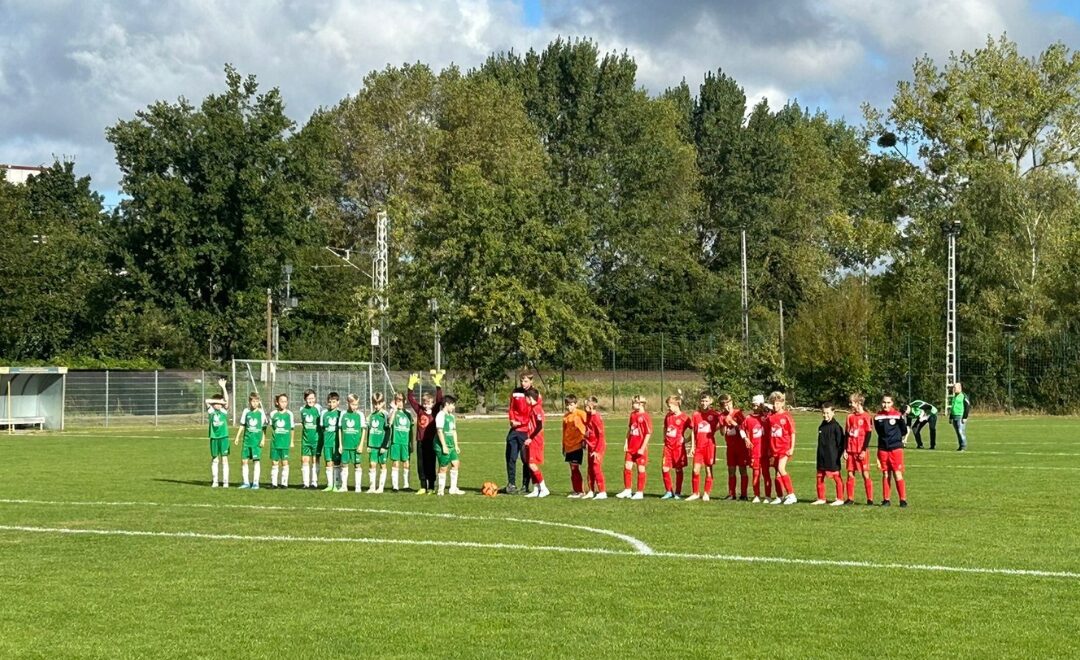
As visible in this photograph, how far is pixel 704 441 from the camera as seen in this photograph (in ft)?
66.0

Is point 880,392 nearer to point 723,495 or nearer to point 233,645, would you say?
point 723,495

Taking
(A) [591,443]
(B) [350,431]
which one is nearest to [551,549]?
(A) [591,443]

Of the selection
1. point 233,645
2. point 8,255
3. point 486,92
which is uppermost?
point 486,92

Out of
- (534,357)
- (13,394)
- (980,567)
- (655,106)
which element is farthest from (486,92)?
(980,567)

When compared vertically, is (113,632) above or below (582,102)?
below

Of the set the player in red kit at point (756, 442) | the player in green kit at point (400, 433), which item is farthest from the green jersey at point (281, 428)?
the player in red kit at point (756, 442)

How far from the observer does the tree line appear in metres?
57.9

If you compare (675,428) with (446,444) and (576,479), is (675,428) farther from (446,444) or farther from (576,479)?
(446,444)

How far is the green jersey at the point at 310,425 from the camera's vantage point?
73.2ft

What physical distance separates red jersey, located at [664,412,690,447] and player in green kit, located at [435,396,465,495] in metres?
3.26

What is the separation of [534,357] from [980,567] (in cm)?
4507

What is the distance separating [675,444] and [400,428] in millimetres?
4646

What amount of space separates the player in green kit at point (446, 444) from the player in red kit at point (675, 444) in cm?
328

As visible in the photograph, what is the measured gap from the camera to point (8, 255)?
62.2m
